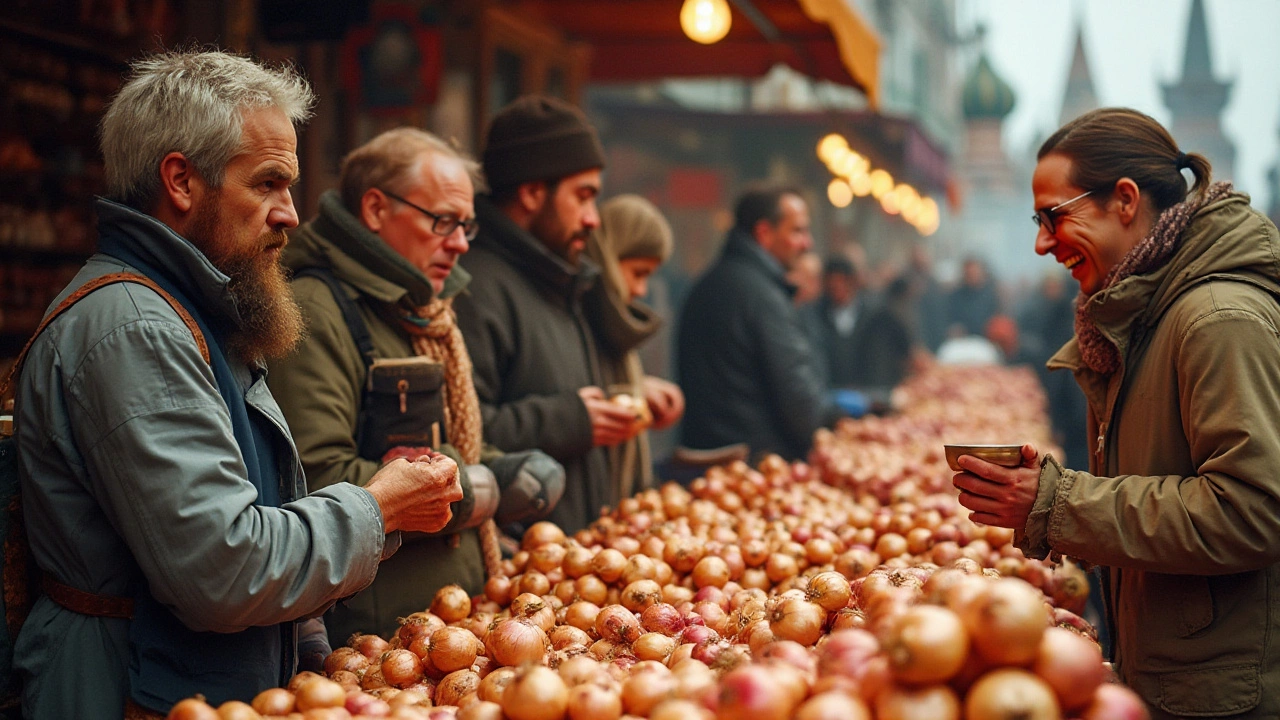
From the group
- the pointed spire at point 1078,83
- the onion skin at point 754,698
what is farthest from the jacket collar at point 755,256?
the pointed spire at point 1078,83

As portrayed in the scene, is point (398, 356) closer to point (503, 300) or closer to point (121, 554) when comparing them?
point (503, 300)

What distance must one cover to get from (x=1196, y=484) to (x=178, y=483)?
6.38 feet

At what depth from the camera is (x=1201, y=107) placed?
6606 cm

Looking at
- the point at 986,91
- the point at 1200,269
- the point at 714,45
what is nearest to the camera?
the point at 1200,269

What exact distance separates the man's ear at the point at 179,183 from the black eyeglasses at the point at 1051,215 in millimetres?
1860

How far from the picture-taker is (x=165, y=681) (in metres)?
1.78

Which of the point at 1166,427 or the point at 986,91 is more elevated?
the point at 986,91

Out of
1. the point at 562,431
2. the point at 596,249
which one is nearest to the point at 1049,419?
the point at 596,249

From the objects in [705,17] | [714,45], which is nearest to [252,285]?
[705,17]

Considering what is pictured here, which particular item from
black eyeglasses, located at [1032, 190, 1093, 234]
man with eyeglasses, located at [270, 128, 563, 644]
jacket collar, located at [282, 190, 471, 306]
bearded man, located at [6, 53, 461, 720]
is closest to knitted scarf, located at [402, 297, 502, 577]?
man with eyeglasses, located at [270, 128, 563, 644]

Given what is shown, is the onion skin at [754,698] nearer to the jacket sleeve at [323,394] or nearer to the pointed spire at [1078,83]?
the jacket sleeve at [323,394]

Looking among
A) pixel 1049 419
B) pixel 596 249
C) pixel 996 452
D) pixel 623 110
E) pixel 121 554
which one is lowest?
pixel 1049 419

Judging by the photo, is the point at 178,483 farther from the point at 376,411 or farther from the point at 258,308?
the point at 376,411

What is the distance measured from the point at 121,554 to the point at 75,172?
13.8 feet
